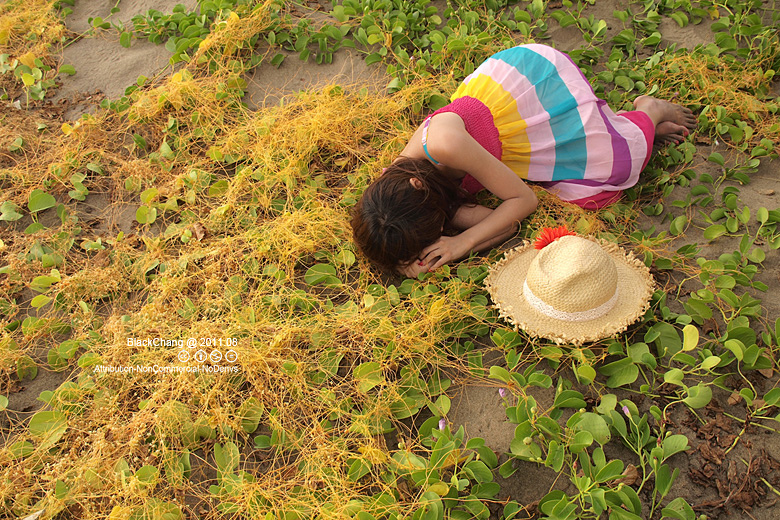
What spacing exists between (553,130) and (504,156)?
25 cm

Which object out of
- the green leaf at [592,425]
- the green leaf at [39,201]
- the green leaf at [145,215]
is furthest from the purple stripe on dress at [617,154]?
the green leaf at [39,201]

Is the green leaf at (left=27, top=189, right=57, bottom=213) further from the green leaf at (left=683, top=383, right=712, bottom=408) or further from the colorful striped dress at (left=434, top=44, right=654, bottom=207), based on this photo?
the green leaf at (left=683, top=383, right=712, bottom=408)

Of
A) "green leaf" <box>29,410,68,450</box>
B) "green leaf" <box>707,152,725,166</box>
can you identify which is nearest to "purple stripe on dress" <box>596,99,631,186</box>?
"green leaf" <box>707,152,725,166</box>

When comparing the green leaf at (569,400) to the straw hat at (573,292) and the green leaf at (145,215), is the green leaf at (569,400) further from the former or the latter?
the green leaf at (145,215)

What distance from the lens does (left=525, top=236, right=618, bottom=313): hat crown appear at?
1883mm

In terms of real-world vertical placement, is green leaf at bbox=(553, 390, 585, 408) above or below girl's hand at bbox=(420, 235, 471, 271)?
below

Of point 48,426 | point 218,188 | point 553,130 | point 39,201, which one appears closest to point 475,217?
point 553,130

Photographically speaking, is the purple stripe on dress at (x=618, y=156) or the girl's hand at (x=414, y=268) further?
Answer: the purple stripe on dress at (x=618, y=156)

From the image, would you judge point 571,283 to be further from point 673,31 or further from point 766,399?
point 673,31

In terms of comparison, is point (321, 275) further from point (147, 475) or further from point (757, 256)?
point (757, 256)

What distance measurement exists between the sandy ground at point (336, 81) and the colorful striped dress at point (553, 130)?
12.0 inches

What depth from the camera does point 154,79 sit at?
3537 millimetres

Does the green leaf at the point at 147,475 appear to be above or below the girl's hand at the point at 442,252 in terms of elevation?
below

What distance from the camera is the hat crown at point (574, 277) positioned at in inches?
74.1
